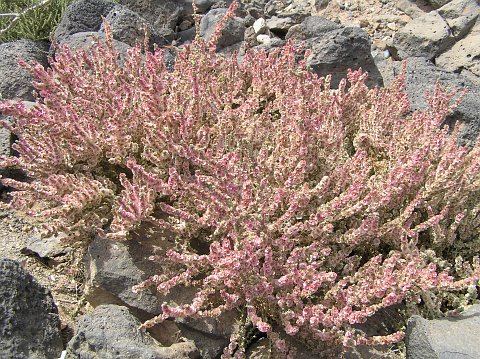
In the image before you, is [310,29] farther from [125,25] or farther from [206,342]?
[206,342]

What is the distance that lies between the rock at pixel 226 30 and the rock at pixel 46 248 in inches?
119

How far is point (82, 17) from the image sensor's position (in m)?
5.22

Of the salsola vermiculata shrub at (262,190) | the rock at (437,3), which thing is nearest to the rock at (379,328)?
the salsola vermiculata shrub at (262,190)

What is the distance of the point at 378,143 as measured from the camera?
3.31m

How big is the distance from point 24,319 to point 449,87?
3.55 m

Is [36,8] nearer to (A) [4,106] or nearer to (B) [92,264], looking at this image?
(A) [4,106]

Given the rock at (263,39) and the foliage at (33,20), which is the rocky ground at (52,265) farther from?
the rock at (263,39)

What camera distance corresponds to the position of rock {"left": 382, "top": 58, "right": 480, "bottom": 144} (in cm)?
409

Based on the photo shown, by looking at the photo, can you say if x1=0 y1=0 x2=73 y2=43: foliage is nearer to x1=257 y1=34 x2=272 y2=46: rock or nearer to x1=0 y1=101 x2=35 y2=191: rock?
x1=257 y1=34 x2=272 y2=46: rock

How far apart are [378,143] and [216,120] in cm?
100

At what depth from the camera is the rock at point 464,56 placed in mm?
5207

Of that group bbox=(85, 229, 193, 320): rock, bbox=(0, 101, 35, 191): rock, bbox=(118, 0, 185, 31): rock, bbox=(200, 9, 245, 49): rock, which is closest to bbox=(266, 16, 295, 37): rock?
bbox=(200, 9, 245, 49): rock

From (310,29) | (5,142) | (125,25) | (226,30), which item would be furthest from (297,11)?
(5,142)

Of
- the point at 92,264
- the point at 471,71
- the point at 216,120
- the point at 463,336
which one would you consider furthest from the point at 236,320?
the point at 471,71
